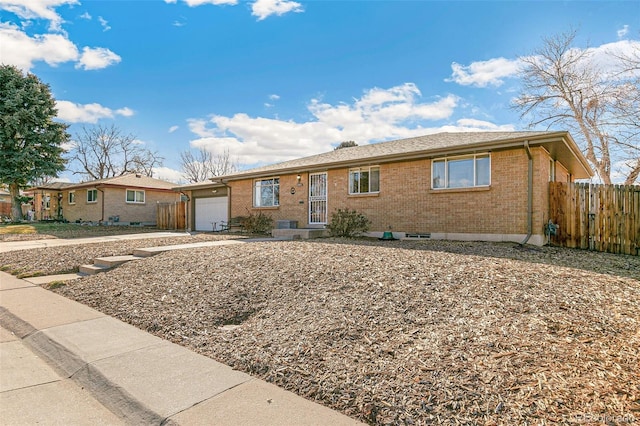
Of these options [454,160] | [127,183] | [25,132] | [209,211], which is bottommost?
[209,211]

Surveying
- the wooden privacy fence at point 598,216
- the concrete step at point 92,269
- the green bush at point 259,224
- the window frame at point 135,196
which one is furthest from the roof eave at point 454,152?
the window frame at point 135,196

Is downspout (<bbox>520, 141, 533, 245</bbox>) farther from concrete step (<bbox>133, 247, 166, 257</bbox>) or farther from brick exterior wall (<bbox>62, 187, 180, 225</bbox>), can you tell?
brick exterior wall (<bbox>62, 187, 180, 225</bbox>)

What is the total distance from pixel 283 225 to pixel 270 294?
10.2 m

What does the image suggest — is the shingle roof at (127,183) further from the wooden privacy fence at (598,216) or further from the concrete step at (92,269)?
the wooden privacy fence at (598,216)

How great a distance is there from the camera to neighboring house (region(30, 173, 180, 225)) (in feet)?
78.6

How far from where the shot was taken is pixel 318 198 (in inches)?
572

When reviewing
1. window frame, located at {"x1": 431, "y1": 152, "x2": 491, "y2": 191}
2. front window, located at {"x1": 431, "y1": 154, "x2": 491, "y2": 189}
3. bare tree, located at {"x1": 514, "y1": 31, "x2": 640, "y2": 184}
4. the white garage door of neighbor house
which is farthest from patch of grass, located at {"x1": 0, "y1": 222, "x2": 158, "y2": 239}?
bare tree, located at {"x1": 514, "y1": 31, "x2": 640, "y2": 184}

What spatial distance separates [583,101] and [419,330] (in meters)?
24.3

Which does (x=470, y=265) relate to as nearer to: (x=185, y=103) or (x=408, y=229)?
(x=408, y=229)

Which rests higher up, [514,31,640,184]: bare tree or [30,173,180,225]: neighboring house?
[514,31,640,184]: bare tree

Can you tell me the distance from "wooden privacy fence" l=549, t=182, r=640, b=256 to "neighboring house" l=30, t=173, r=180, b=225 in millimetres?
22550

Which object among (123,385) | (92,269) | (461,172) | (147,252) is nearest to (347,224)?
(461,172)

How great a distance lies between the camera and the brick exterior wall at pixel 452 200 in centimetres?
990

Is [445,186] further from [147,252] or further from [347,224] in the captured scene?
[147,252]
